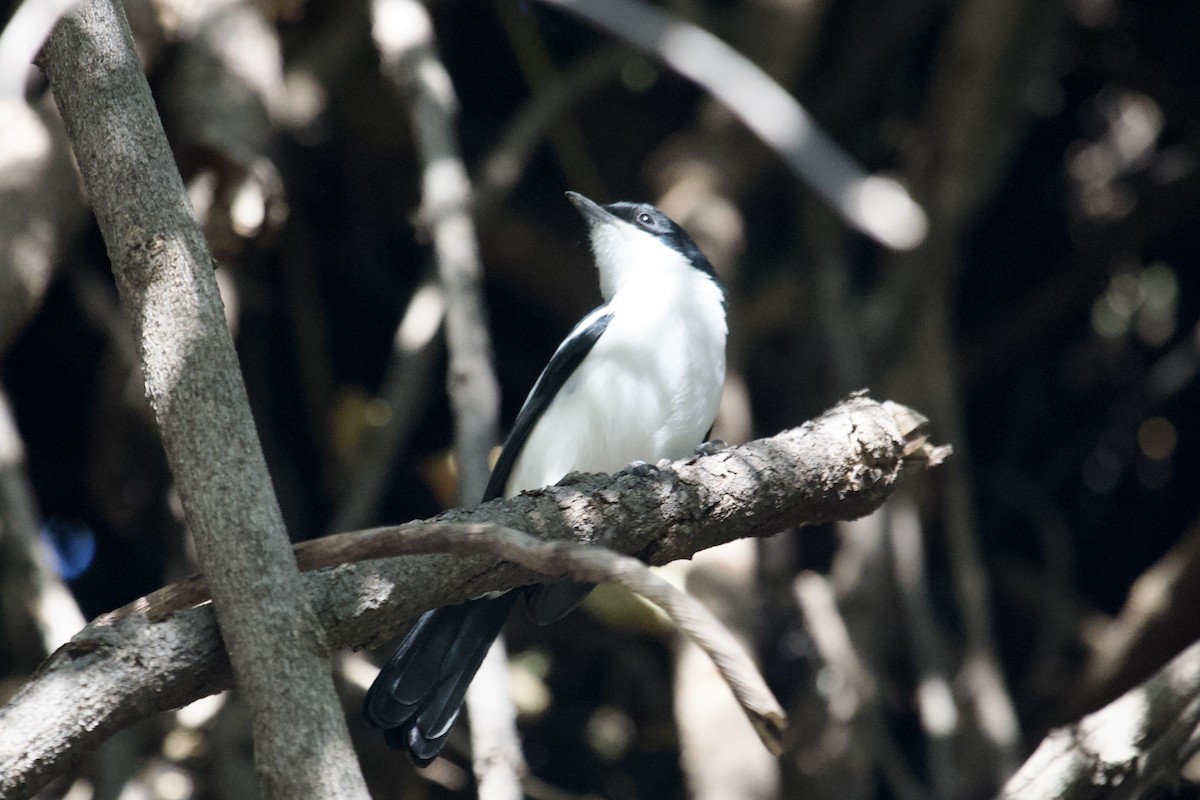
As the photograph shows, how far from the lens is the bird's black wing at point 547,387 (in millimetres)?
3400

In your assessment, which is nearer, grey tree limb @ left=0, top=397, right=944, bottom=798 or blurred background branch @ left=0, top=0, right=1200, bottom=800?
grey tree limb @ left=0, top=397, right=944, bottom=798

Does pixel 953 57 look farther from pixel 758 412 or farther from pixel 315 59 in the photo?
pixel 315 59

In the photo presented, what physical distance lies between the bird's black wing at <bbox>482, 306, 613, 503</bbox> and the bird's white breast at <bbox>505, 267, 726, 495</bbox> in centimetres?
3

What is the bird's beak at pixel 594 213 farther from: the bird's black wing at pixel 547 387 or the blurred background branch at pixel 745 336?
the bird's black wing at pixel 547 387

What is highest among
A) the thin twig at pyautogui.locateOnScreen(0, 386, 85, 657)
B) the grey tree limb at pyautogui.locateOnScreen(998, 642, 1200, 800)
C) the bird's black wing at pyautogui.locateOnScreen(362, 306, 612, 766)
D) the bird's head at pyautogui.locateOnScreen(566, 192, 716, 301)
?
the bird's head at pyautogui.locateOnScreen(566, 192, 716, 301)

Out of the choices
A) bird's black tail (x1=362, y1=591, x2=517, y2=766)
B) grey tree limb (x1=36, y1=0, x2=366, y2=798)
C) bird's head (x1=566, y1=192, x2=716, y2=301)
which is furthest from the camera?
bird's head (x1=566, y1=192, x2=716, y2=301)

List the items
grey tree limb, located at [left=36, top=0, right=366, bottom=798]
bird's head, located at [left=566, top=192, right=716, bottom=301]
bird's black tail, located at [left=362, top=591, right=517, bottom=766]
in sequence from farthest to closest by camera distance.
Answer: bird's head, located at [left=566, top=192, right=716, bottom=301]
bird's black tail, located at [left=362, top=591, right=517, bottom=766]
grey tree limb, located at [left=36, top=0, right=366, bottom=798]

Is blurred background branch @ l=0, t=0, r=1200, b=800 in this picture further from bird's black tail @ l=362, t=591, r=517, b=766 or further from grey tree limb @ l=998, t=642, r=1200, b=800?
grey tree limb @ l=998, t=642, r=1200, b=800

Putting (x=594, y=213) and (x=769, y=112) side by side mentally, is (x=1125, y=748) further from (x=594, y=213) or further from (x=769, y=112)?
(x=594, y=213)

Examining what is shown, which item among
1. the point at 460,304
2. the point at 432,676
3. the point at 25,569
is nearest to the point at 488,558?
the point at 432,676

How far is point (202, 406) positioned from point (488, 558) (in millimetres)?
530

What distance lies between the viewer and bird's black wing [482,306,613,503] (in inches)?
134

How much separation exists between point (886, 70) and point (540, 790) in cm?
349

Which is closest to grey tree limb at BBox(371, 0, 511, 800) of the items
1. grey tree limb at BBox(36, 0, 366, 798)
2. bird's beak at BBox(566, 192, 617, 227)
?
bird's beak at BBox(566, 192, 617, 227)
